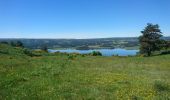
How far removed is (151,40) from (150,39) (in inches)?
22.3

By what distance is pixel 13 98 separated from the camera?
14.3 meters

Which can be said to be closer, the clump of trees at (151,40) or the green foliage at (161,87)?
the green foliage at (161,87)

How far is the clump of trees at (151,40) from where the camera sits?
224 ft

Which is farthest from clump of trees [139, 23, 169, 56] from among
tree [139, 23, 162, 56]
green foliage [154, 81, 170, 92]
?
green foliage [154, 81, 170, 92]

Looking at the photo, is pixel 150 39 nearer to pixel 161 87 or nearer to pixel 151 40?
pixel 151 40

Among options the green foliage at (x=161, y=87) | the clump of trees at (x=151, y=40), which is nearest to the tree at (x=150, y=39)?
the clump of trees at (x=151, y=40)

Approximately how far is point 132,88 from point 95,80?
3851 mm

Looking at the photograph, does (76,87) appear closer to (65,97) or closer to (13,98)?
(65,97)

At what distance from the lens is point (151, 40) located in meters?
68.6

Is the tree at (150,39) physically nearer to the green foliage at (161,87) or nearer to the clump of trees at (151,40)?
the clump of trees at (151,40)

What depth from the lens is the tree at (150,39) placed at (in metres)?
68.2

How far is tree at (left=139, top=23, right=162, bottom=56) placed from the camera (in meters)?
68.2

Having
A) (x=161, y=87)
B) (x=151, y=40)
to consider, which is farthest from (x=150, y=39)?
(x=161, y=87)

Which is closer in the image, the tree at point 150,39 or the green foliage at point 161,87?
the green foliage at point 161,87
